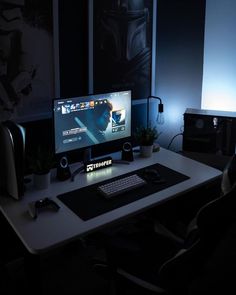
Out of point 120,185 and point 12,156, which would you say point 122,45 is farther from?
point 12,156

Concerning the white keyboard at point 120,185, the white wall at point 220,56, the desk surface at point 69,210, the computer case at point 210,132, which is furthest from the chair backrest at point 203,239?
the white wall at point 220,56

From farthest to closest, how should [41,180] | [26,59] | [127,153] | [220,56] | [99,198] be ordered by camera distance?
1. [220,56]
2. [127,153]
3. [26,59]
4. [41,180]
5. [99,198]

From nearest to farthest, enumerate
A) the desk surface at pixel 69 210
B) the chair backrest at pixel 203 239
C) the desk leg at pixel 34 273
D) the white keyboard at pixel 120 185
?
1. the chair backrest at pixel 203 239
2. the desk surface at pixel 69 210
3. the desk leg at pixel 34 273
4. the white keyboard at pixel 120 185

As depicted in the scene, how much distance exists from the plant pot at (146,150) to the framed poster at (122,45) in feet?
1.64

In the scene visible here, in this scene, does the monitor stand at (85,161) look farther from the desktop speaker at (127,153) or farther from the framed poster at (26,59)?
the framed poster at (26,59)

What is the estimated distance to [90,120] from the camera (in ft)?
8.59

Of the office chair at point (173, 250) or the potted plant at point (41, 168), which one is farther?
the potted plant at point (41, 168)

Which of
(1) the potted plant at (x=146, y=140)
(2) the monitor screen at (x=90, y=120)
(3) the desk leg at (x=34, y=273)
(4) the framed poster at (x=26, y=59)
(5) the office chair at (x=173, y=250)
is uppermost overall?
(4) the framed poster at (x=26, y=59)

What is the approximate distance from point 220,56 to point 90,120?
1.54 meters

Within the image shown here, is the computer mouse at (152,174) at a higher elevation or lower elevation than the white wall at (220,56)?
lower

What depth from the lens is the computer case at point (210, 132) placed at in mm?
3143

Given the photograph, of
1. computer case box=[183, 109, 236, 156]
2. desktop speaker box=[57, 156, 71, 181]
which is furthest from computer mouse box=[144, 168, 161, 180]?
computer case box=[183, 109, 236, 156]

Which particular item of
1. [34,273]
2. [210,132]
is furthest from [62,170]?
[210,132]

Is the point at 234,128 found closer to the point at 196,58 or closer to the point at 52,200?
the point at 196,58
